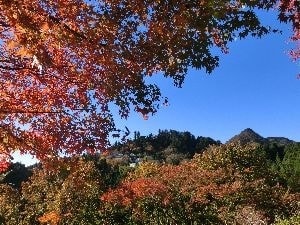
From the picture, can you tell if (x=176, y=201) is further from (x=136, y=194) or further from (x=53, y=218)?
(x=53, y=218)

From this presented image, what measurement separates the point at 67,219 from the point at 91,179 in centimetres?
1098

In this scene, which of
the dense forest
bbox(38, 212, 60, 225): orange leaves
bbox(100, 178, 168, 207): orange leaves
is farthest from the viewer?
bbox(38, 212, 60, 225): orange leaves

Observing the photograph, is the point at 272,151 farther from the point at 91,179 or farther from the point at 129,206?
the point at 129,206

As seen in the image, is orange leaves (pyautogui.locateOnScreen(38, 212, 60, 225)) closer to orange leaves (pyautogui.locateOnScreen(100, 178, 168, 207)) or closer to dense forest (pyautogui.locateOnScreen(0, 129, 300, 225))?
dense forest (pyautogui.locateOnScreen(0, 129, 300, 225))

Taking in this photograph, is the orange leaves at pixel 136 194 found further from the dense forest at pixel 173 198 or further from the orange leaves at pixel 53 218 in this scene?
the orange leaves at pixel 53 218

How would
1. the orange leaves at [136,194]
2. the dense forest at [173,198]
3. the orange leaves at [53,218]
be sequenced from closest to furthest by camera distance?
the dense forest at [173,198], the orange leaves at [136,194], the orange leaves at [53,218]

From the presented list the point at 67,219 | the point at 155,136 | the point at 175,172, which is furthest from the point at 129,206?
the point at 155,136

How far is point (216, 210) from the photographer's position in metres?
24.8

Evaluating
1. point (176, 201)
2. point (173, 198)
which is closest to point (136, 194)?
point (173, 198)

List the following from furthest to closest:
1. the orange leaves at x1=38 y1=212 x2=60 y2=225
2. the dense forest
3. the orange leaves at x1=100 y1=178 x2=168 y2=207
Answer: the orange leaves at x1=38 y1=212 x2=60 y2=225
the orange leaves at x1=100 y1=178 x2=168 y2=207
the dense forest

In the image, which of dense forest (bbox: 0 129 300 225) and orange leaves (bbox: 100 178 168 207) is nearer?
dense forest (bbox: 0 129 300 225)

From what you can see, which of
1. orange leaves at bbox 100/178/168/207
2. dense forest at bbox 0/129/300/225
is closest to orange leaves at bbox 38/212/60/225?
dense forest at bbox 0/129/300/225

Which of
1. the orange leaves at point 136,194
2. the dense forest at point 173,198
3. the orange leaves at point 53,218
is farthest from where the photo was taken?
the orange leaves at point 53,218

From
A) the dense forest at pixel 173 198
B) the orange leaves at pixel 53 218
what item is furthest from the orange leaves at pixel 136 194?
the orange leaves at pixel 53 218
